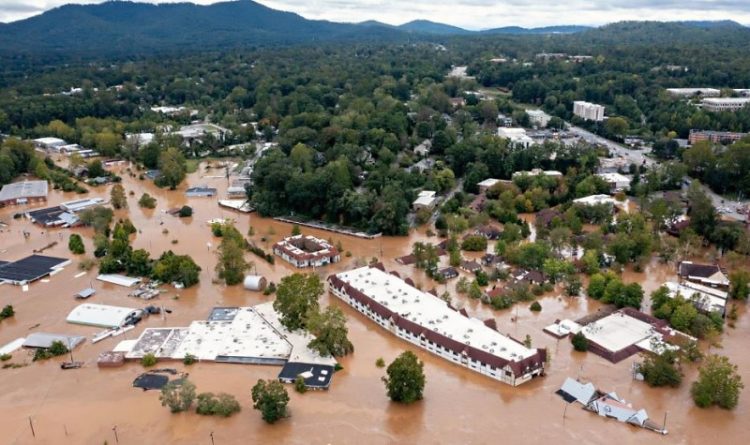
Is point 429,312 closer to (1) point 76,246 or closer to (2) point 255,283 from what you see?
(2) point 255,283

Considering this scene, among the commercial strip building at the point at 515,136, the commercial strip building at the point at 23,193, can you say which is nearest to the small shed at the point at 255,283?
the commercial strip building at the point at 23,193

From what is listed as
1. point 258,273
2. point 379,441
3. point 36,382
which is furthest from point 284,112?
Answer: point 379,441

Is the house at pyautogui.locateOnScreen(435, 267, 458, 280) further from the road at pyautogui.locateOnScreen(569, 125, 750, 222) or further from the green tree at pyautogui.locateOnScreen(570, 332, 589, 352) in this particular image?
the road at pyautogui.locateOnScreen(569, 125, 750, 222)

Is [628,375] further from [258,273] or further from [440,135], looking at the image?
[440,135]

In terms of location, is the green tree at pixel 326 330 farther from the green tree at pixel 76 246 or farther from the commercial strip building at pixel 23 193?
the commercial strip building at pixel 23 193

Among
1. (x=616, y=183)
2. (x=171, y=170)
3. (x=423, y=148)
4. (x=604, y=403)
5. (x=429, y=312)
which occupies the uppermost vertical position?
(x=171, y=170)

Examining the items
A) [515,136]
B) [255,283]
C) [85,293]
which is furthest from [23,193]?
[515,136]

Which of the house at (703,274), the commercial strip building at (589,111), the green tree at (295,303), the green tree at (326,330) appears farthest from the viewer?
the commercial strip building at (589,111)

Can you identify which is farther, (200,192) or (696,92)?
(696,92)
